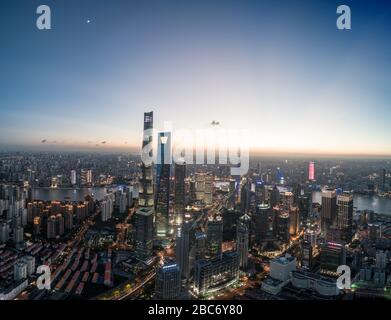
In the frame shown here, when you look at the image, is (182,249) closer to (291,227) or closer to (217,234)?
(217,234)

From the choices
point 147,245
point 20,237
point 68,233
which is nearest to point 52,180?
point 68,233

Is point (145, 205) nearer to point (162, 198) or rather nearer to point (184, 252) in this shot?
point (162, 198)

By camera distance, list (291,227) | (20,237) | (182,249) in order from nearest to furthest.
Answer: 1. (182,249)
2. (20,237)
3. (291,227)

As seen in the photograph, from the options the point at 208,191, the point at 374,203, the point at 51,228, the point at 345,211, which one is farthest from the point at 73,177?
the point at 374,203

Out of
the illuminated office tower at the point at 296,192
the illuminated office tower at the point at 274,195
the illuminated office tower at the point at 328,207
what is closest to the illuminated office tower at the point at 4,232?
the illuminated office tower at the point at 274,195

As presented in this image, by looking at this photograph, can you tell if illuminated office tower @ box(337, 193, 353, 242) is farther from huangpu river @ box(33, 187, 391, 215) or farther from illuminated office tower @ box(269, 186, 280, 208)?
illuminated office tower @ box(269, 186, 280, 208)

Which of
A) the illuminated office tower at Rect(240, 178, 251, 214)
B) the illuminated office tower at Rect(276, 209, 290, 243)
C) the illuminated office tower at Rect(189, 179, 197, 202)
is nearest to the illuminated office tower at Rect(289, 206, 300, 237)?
the illuminated office tower at Rect(276, 209, 290, 243)
